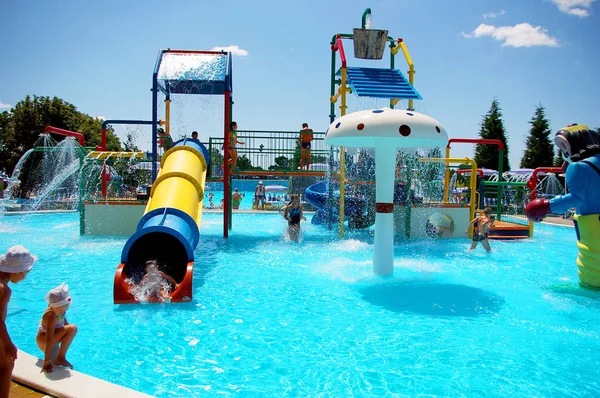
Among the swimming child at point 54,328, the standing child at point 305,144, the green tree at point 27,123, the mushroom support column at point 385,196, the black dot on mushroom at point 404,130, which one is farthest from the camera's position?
the green tree at point 27,123

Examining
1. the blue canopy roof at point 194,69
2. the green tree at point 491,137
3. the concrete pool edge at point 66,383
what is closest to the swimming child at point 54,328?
the concrete pool edge at point 66,383

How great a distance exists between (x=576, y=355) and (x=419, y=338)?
1382 millimetres

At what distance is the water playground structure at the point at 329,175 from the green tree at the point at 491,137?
64.6ft

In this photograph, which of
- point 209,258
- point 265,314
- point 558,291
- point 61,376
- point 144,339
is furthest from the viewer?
point 209,258

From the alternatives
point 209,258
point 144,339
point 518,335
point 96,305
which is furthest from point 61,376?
point 209,258

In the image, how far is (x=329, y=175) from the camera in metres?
12.4

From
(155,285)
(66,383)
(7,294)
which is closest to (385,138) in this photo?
(155,285)

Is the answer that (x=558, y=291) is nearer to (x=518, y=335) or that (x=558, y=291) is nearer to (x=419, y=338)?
(x=518, y=335)

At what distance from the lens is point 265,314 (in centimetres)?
532

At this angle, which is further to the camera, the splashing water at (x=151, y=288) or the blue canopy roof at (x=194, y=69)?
the blue canopy roof at (x=194, y=69)

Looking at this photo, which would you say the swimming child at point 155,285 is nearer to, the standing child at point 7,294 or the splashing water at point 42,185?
the standing child at point 7,294

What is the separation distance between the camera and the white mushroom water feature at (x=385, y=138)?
6180 millimetres

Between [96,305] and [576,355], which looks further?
[96,305]

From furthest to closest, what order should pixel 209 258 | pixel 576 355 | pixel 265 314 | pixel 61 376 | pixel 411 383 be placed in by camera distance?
pixel 209 258
pixel 265 314
pixel 576 355
pixel 411 383
pixel 61 376
